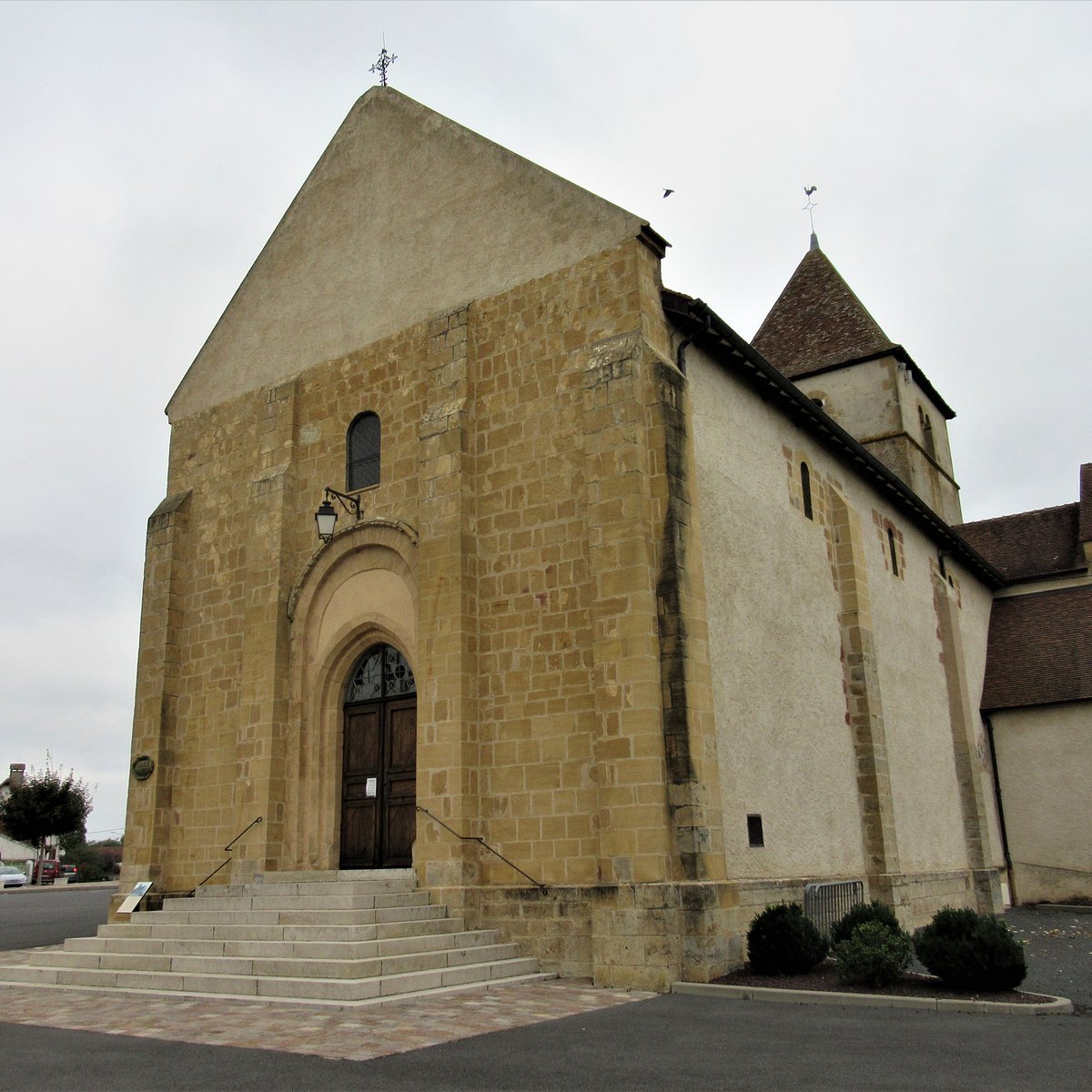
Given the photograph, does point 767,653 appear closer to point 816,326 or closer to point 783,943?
point 783,943

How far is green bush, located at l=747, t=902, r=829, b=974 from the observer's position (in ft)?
33.8

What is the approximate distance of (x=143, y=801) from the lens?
50.0 ft

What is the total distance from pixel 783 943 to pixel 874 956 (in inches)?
39.9

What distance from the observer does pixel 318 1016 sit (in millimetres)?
8367

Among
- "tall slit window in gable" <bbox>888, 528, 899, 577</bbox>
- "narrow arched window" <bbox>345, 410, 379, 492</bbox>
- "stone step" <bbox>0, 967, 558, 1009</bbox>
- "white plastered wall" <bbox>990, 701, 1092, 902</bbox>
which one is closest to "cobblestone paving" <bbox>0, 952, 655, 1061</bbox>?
"stone step" <bbox>0, 967, 558, 1009</bbox>

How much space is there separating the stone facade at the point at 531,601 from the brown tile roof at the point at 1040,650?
5.48 m

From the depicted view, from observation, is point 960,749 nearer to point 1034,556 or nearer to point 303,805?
point 1034,556

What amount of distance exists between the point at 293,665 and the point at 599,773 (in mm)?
5402

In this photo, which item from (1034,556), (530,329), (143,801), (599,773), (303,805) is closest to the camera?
(599,773)

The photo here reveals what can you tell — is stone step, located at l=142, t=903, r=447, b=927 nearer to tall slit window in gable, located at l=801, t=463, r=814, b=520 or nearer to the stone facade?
the stone facade

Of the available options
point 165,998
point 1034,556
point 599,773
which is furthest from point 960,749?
point 165,998

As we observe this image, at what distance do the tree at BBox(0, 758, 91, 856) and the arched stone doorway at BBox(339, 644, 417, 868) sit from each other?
99.7 ft

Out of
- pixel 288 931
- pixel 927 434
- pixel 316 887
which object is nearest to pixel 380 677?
pixel 316 887

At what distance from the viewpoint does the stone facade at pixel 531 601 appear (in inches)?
432
